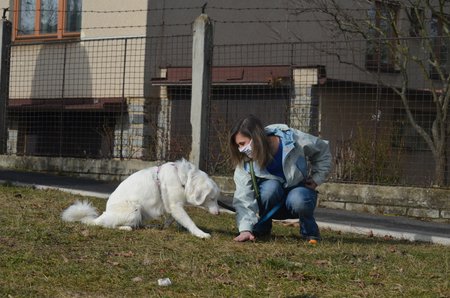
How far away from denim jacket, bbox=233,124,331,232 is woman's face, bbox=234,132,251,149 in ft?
0.79

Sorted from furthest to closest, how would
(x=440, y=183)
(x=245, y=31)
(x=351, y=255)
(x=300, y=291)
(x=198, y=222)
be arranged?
(x=245, y=31) < (x=440, y=183) < (x=198, y=222) < (x=351, y=255) < (x=300, y=291)

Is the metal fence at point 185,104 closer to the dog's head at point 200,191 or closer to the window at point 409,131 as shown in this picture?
the window at point 409,131

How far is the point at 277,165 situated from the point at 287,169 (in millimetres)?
103

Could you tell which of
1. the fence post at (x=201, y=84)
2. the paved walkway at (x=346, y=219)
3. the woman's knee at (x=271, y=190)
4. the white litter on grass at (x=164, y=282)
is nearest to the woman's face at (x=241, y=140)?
the woman's knee at (x=271, y=190)

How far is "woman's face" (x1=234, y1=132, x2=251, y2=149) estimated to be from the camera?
6707 mm

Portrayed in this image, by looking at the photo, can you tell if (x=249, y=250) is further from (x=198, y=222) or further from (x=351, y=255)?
(x=198, y=222)

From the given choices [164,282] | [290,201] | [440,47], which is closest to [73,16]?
[440,47]

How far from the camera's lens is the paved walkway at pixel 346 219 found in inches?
338

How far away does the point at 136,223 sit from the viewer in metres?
7.25

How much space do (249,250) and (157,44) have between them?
9234mm

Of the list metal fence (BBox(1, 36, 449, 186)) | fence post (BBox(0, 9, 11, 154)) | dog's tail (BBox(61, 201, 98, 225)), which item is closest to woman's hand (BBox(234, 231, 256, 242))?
dog's tail (BBox(61, 201, 98, 225))

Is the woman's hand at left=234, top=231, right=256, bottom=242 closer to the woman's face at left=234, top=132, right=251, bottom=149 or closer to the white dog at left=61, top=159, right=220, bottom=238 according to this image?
the white dog at left=61, top=159, right=220, bottom=238

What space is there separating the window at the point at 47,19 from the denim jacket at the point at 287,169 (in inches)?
409

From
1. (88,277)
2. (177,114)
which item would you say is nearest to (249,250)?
(88,277)
